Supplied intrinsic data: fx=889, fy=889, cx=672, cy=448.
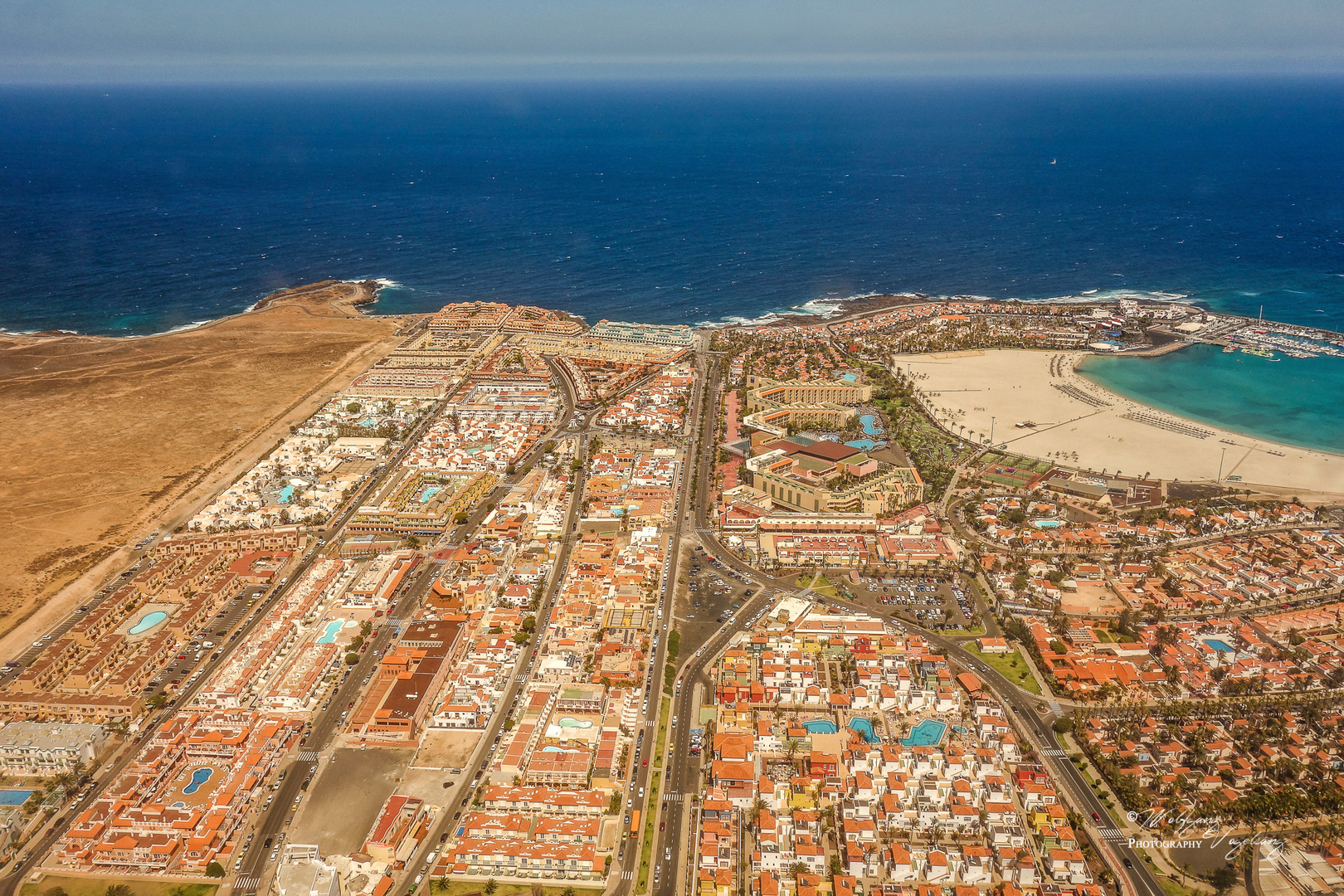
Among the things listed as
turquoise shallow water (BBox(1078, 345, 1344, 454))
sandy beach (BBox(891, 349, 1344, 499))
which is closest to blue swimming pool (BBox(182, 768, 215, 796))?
sandy beach (BBox(891, 349, 1344, 499))

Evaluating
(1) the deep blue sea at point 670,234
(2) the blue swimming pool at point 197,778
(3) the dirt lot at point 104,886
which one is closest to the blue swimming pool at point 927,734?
(3) the dirt lot at point 104,886

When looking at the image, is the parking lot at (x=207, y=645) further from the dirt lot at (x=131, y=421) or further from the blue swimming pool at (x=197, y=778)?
the dirt lot at (x=131, y=421)

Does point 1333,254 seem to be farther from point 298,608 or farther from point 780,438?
point 298,608

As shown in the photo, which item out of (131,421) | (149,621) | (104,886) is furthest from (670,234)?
(104,886)

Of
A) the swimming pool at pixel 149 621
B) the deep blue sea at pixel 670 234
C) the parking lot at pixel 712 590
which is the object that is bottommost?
the swimming pool at pixel 149 621

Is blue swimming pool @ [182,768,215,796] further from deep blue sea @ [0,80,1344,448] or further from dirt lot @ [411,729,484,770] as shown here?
deep blue sea @ [0,80,1344,448]
